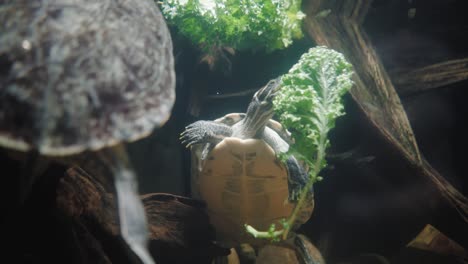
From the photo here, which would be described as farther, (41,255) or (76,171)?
(76,171)

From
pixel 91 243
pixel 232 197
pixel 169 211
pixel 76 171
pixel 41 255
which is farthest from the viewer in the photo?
pixel 232 197

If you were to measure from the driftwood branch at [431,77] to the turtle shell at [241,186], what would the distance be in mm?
2378

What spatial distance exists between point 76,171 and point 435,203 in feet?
12.8

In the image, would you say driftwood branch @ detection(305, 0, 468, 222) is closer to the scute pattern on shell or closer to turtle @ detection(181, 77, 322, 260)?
turtle @ detection(181, 77, 322, 260)

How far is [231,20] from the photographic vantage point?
3.56m

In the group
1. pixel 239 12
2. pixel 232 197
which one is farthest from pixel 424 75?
pixel 232 197

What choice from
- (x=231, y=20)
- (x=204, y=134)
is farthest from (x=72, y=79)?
(x=231, y=20)

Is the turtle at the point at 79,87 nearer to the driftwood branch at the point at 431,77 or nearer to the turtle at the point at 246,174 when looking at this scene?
the turtle at the point at 246,174

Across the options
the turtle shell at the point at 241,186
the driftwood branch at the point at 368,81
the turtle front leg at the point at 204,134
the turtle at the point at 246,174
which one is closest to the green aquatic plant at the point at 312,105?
the turtle at the point at 246,174

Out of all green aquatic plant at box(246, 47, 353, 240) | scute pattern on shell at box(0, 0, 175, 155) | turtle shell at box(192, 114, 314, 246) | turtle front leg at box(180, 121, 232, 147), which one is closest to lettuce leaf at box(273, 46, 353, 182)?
green aquatic plant at box(246, 47, 353, 240)

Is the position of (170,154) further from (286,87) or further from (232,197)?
(286,87)

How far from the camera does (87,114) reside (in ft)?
4.46

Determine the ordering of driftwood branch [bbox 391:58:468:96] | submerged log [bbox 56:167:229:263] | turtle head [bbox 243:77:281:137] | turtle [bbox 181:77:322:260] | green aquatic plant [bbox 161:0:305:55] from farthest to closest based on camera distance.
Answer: driftwood branch [bbox 391:58:468:96]
green aquatic plant [bbox 161:0:305:55]
turtle head [bbox 243:77:281:137]
turtle [bbox 181:77:322:260]
submerged log [bbox 56:167:229:263]

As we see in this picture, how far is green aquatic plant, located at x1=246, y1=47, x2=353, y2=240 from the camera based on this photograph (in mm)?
2545
